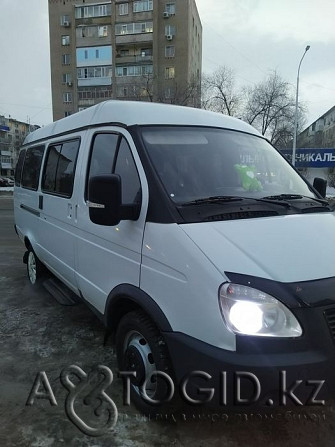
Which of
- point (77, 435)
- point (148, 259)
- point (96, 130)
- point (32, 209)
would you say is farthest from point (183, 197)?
point (32, 209)

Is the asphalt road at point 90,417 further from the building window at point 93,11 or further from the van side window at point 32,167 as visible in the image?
the building window at point 93,11

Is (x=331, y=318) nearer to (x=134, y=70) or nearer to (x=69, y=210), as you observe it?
(x=69, y=210)

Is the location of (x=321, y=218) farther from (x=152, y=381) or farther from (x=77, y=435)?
(x=77, y=435)

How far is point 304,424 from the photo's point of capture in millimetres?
2760

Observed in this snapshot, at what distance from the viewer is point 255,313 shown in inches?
84.6

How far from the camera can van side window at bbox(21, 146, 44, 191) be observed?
220 inches

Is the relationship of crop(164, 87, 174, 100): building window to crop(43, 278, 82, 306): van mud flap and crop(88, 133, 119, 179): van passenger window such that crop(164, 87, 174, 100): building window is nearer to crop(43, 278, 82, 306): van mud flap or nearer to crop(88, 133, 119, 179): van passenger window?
crop(43, 278, 82, 306): van mud flap

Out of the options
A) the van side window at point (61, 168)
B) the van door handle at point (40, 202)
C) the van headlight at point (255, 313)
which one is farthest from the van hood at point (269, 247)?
the van door handle at point (40, 202)

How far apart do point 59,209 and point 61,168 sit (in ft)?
1.59

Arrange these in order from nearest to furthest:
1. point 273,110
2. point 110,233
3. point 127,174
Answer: point 127,174, point 110,233, point 273,110

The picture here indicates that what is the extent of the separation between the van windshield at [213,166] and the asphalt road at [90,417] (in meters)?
1.53

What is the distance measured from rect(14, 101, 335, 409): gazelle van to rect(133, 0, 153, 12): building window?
59029mm

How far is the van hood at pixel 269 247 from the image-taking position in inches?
87.3

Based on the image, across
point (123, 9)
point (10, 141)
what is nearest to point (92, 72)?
point (123, 9)
